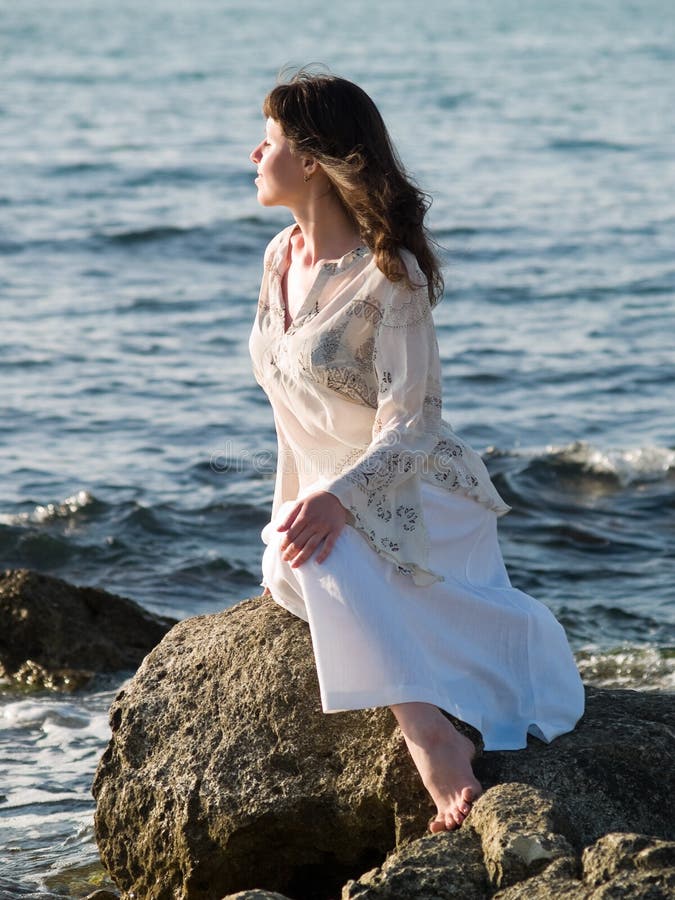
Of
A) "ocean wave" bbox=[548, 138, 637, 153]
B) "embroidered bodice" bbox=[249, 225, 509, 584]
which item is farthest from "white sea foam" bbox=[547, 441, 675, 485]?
"ocean wave" bbox=[548, 138, 637, 153]

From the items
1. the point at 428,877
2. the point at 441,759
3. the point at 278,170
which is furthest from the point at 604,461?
the point at 428,877

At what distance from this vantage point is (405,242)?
11.8ft

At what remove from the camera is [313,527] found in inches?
134

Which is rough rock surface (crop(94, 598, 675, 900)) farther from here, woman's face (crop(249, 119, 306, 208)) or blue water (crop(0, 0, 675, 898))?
woman's face (crop(249, 119, 306, 208))

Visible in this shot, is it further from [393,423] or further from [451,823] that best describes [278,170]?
[451,823]

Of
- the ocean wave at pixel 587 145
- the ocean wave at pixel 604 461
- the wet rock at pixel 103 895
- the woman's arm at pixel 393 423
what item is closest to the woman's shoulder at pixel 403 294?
Answer: the woman's arm at pixel 393 423

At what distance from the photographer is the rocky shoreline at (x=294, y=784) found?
10.3 feet

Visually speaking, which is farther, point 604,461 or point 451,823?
point 604,461

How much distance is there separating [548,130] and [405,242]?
2192 cm

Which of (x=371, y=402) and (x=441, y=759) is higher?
(x=371, y=402)

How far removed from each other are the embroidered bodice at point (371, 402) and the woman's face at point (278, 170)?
24 centimetres

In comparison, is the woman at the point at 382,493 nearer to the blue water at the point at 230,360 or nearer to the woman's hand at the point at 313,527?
the woman's hand at the point at 313,527

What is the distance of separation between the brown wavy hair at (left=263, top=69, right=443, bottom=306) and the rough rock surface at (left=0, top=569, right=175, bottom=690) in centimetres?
314

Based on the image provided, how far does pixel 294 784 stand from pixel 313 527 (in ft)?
2.27
